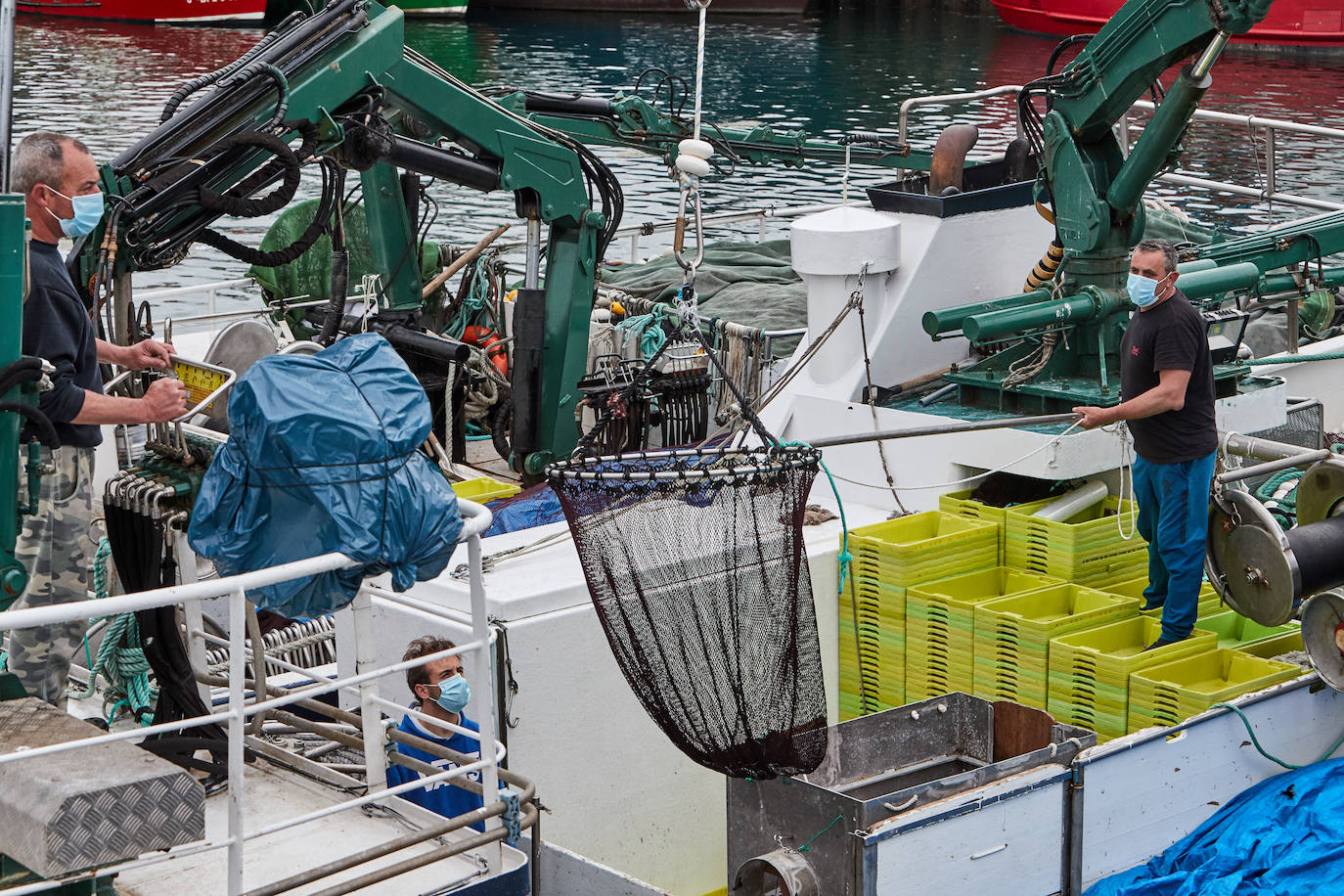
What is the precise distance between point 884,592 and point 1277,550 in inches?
73.5

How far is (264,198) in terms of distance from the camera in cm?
829

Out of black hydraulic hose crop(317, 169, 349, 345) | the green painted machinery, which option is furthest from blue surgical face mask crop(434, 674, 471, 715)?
the green painted machinery

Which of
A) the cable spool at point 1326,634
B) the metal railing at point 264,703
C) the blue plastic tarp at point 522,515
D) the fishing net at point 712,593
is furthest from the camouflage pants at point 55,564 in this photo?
the cable spool at point 1326,634

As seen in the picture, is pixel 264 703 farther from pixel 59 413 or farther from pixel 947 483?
pixel 947 483

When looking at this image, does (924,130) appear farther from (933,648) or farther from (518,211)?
(933,648)

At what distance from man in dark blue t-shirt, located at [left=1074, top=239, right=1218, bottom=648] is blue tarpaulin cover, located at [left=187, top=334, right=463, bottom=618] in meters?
3.42

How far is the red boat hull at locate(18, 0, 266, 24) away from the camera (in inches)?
1885

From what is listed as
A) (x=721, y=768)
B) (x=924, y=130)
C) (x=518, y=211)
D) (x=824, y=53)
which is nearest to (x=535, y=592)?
(x=721, y=768)

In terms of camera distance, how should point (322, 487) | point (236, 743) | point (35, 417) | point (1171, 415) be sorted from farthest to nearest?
point (1171, 415) → point (35, 417) → point (322, 487) → point (236, 743)

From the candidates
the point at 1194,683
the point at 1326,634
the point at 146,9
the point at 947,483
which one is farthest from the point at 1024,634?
the point at 146,9

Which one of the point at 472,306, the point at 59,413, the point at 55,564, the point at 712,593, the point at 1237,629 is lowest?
the point at 1237,629

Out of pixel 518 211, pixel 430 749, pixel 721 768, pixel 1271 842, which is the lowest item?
pixel 1271 842

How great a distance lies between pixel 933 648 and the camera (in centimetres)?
757

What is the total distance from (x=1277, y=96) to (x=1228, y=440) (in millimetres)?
31512
